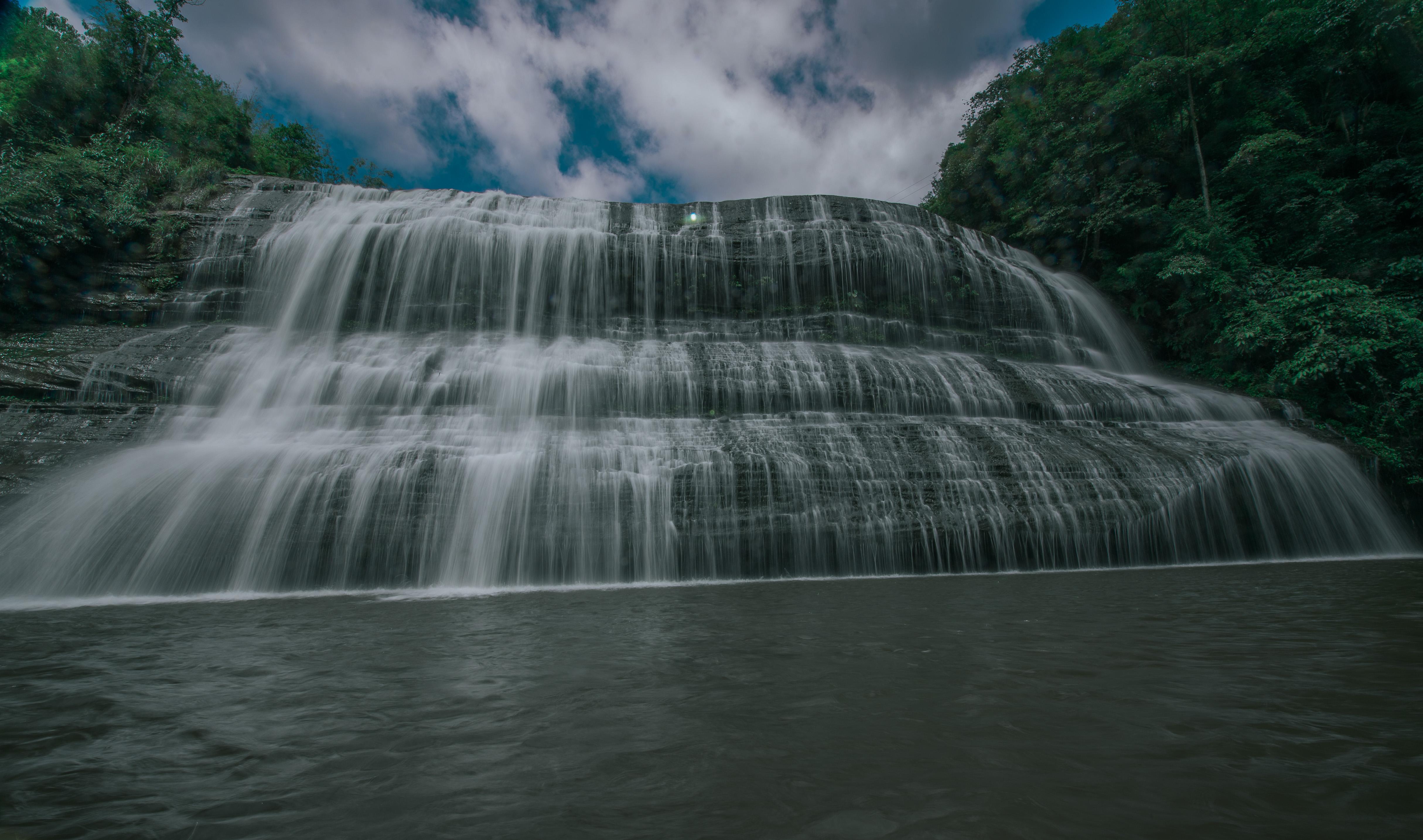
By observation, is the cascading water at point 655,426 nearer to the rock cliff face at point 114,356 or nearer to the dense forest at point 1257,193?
the rock cliff face at point 114,356

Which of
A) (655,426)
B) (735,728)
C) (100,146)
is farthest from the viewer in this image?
(100,146)

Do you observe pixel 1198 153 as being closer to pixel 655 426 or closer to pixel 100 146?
pixel 655 426

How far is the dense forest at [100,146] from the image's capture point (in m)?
10.4

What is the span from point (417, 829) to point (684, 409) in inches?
341

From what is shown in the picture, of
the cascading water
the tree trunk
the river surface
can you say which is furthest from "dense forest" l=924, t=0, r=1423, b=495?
the river surface

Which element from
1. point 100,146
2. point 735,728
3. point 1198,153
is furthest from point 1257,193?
point 100,146

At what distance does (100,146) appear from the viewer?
1332 centimetres

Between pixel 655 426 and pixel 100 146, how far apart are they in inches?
646

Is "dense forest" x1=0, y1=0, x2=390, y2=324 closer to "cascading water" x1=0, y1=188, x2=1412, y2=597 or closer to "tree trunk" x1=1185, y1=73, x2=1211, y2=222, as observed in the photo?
"cascading water" x1=0, y1=188, x2=1412, y2=597

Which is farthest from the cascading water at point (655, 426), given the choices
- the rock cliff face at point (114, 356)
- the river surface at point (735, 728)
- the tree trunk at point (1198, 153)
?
the tree trunk at point (1198, 153)

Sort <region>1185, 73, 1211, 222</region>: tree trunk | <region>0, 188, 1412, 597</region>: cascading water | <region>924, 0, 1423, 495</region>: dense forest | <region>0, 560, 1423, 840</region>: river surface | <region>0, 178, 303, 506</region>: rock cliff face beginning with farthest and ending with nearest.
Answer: <region>1185, 73, 1211, 222</region>: tree trunk < <region>924, 0, 1423, 495</region>: dense forest < <region>0, 178, 303, 506</region>: rock cliff face < <region>0, 188, 1412, 597</region>: cascading water < <region>0, 560, 1423, 840</region>: river surface

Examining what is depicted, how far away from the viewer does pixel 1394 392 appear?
376 inches

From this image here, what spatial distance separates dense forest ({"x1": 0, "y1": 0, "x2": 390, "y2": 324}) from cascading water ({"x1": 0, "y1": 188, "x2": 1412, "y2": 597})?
1.98 metres

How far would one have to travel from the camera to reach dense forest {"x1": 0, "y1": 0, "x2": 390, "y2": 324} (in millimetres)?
10383
